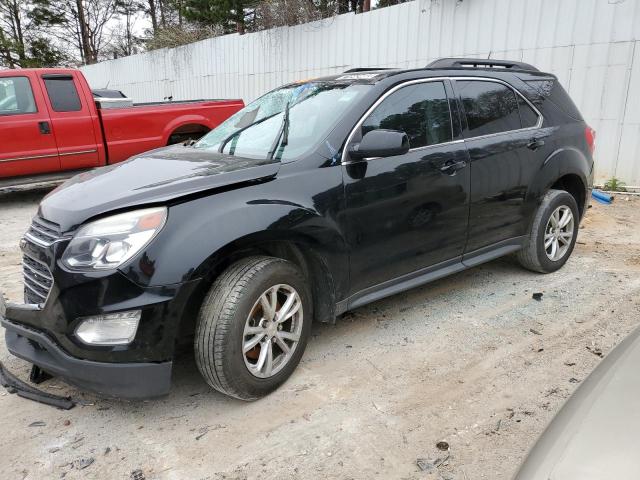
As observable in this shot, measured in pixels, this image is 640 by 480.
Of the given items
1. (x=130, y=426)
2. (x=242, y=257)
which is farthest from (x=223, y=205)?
(x=130, y=426)

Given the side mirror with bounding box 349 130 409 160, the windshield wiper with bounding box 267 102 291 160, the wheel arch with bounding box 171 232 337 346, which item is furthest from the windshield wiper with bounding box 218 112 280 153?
the wheel arch with bounding box 171 232 337 346

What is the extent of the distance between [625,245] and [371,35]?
6.34 metres

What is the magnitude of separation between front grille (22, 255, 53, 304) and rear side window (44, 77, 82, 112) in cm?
570

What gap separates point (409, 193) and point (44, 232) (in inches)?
84.2

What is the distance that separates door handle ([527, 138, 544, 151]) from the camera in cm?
413

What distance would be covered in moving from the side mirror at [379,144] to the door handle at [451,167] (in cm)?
62

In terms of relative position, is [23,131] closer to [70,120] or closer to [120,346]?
[70,120]

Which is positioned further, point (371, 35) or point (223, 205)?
point (371, 35)

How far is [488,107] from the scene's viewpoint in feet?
13.1

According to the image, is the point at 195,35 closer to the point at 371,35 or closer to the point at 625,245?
the point at 371,35

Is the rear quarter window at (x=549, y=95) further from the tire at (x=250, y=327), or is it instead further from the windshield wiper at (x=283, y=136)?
the tire at (x=250, y=327)

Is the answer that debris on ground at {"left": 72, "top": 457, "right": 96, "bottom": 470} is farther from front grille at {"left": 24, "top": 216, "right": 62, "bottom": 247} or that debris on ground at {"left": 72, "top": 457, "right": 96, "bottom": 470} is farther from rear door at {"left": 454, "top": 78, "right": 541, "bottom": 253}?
rear door at {"left": 454, "top": 78, "right": 541, "bottom": 253}

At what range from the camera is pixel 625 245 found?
215 inches

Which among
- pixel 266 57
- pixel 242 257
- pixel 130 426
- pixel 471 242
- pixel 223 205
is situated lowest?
pixel 130 426
